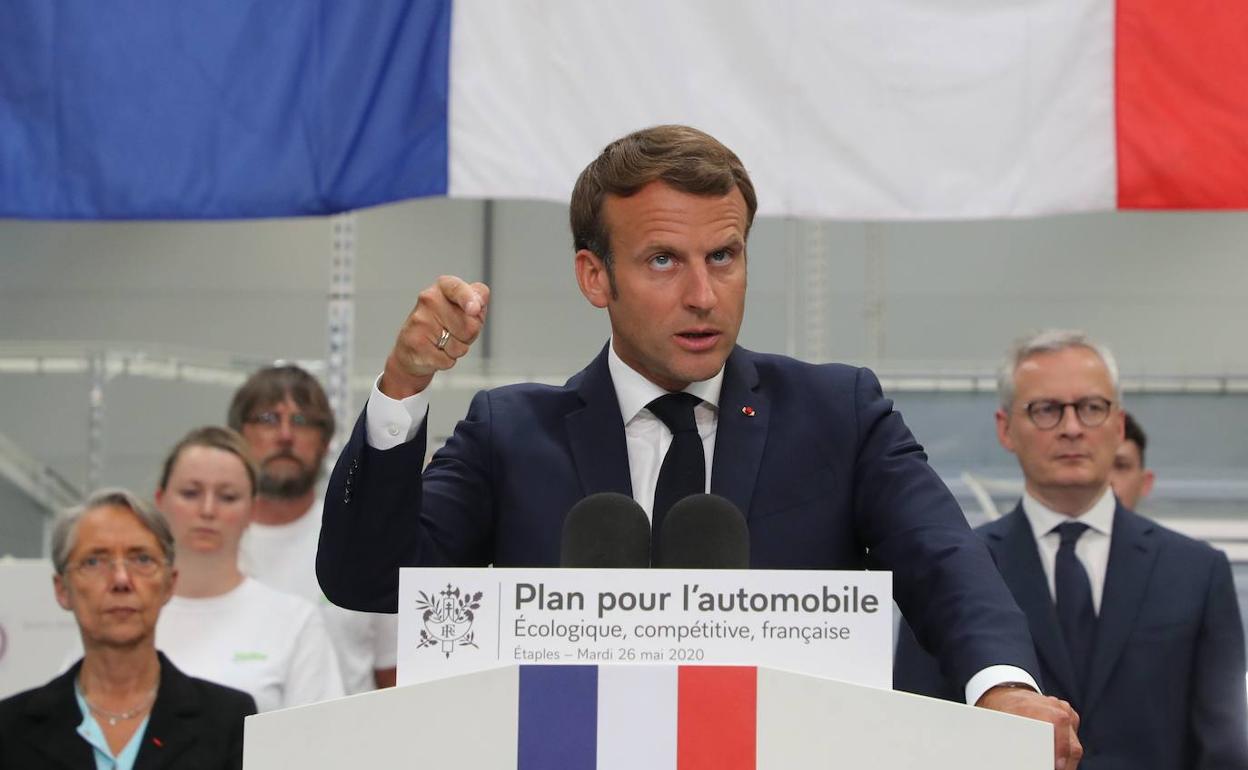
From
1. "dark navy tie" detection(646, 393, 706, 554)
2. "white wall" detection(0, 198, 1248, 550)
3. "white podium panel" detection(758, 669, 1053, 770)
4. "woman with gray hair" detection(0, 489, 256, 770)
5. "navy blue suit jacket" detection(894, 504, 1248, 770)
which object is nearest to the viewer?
"white podium panel" detection(758, 669, 1053, 770)

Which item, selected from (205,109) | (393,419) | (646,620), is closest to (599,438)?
(393,419)

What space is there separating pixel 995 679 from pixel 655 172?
0.74 meters

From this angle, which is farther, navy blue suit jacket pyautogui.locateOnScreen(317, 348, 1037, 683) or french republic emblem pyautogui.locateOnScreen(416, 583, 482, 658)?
navy blue suit jacket pyautogui.locateOnScreen(317, 348, 1037, 683)

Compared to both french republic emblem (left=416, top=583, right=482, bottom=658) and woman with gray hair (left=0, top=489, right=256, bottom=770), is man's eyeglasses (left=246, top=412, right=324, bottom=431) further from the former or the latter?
french republic emblem (left=416, top=583, right=482, bottom=658)

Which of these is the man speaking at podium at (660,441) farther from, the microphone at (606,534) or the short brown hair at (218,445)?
the short brown hair at (218,445)

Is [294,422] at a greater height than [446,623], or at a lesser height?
greater

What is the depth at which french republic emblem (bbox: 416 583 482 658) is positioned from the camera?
60.4 inches

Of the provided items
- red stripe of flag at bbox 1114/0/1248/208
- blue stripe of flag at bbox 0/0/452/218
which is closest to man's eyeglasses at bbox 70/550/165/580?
blue stripe of flag at bbox 0/0/452/218

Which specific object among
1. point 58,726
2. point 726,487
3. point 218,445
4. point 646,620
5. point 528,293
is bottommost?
point 58,726

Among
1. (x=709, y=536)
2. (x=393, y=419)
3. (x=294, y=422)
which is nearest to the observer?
(x=709, y=536)

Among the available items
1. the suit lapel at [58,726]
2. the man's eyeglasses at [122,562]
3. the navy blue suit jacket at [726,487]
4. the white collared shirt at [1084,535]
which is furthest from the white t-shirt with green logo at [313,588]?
the navy blue suit jacket at [726,487]

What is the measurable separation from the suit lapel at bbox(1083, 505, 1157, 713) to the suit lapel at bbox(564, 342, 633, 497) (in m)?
1.55

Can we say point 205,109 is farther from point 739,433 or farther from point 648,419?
point 739,433

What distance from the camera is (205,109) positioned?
423 cm
